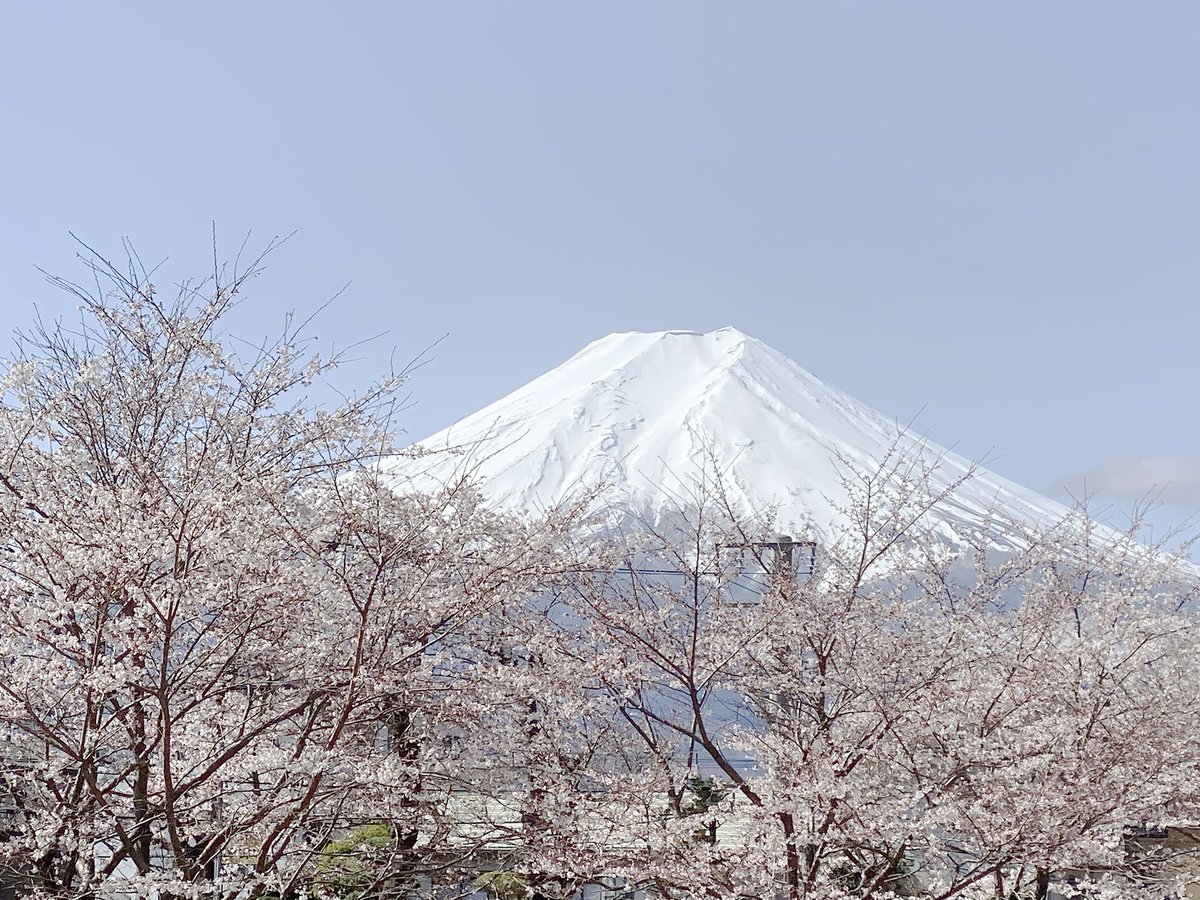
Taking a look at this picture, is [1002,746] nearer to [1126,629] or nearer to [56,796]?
[1126,629]

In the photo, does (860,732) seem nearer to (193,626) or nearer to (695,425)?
(193,626)

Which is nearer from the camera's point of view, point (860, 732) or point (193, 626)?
point (193, 626)

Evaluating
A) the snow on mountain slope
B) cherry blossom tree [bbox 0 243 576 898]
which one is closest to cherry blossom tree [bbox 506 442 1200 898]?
cherry blossom tree [bbox 0 243 576 898]

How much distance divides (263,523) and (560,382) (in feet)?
150

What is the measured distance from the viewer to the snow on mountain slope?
32.7 meters

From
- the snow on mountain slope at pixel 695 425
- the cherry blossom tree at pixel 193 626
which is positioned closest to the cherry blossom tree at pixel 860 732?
the cherry blossom tree at pixel 193 626

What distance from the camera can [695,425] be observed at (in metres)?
37.5

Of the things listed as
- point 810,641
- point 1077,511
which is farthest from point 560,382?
point 810,641

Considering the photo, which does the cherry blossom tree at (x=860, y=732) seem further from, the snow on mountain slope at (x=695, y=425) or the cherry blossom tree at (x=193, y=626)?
the snow on mountain slope at (x=695, y=425)

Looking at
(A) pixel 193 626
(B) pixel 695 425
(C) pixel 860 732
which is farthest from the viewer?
(B) pixel 695 425

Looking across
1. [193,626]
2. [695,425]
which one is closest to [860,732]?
[193,626]

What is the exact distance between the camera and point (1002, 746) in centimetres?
455

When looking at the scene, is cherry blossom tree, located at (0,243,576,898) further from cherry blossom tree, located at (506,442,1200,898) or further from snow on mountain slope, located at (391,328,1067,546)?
snow on mountain slope, located at (391,328,1067,546)

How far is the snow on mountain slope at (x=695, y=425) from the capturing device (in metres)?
32.7
